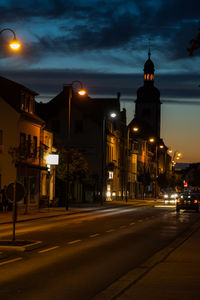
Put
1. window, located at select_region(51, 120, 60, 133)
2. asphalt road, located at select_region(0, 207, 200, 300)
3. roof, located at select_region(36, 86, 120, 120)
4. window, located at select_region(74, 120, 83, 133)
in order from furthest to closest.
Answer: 1. roof, located at select_region(36, 86, 120, 120)
2. window, located at select_region(51, 120, 60, 133)
3. window, located at select_region(74, 120, 83, 133)
4. asphalt road, located at select_region(0, 207, 200, 300)

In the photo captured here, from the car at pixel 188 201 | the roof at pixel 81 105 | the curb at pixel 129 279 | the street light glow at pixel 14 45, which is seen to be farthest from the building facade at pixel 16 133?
the curb at pixel 129 279

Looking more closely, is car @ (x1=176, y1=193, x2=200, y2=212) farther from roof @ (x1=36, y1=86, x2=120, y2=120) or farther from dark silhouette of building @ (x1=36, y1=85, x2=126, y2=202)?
roof @ (x1=36, y1=86, x2=120, y2=120)

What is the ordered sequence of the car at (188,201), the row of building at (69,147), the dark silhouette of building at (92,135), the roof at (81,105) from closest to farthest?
the row of building at (69,147) < the car at (188,201) < the dark silhouette of building at (92,135) < the roof at (81,105)

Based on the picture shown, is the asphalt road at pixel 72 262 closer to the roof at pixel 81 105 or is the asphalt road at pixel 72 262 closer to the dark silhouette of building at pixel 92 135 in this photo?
the dark silhouette of building at pixel 92 135

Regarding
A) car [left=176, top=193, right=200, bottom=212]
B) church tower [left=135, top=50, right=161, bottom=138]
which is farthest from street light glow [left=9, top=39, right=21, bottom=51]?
church tower [left=135, top=50, right=161, bottom=138]

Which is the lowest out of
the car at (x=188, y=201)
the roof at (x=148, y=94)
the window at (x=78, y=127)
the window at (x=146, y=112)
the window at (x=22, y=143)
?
the car at (x=188, y=201)

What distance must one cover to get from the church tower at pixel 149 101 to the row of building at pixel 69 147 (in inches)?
598

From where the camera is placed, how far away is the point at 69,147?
4834cm

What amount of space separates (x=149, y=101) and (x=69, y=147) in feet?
326

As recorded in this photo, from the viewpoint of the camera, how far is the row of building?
151 feet

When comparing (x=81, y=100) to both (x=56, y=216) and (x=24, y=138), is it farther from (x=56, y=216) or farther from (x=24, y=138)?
(x=56, y=216)

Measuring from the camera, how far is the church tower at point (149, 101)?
143062 mm

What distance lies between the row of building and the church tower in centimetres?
1520

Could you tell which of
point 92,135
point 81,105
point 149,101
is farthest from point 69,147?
point 149,101
